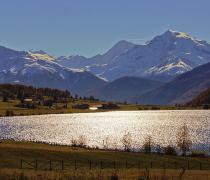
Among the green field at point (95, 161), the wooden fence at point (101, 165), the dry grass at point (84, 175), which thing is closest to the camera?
the dry grass at point (84, 175)

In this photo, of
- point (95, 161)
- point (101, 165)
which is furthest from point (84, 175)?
point (95, 161)

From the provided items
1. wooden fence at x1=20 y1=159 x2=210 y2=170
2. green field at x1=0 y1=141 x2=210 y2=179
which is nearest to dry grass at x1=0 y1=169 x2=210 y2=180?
wooden fence at x1=20 y1=159 x2=210 y2=170

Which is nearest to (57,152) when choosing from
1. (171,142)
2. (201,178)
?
(201,178)

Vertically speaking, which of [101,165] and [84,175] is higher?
[84,175]

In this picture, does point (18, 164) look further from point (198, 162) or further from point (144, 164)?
point (198, 162)

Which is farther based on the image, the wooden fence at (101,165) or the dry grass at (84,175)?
the wooden fence at (101,165)

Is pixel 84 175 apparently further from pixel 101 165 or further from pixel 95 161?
pixel 95 161

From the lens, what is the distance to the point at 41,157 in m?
108

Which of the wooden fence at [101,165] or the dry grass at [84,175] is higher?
the dry grass at [84,175]

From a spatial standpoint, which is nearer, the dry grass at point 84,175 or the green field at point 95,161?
the dry grass at point 84,175

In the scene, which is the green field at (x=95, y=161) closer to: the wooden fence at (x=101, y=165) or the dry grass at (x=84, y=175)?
the wooden fence at (x=101, y=165)

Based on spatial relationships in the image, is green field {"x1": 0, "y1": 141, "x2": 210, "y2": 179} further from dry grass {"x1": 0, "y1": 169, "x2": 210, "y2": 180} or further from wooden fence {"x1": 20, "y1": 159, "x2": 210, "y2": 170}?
dry grass {"x1": 0, "y1": 169, "x2": 210, "y2": 180}

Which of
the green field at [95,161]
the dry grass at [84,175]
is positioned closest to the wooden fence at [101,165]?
the green field at [95,161]

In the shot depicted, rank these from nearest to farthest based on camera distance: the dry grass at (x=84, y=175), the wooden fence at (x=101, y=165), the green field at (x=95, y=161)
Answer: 1. the dry grass at (x=84, y=175)
2. the wooden fence at (x=101, y=165)
3. the green field at (x=95, y=161)
